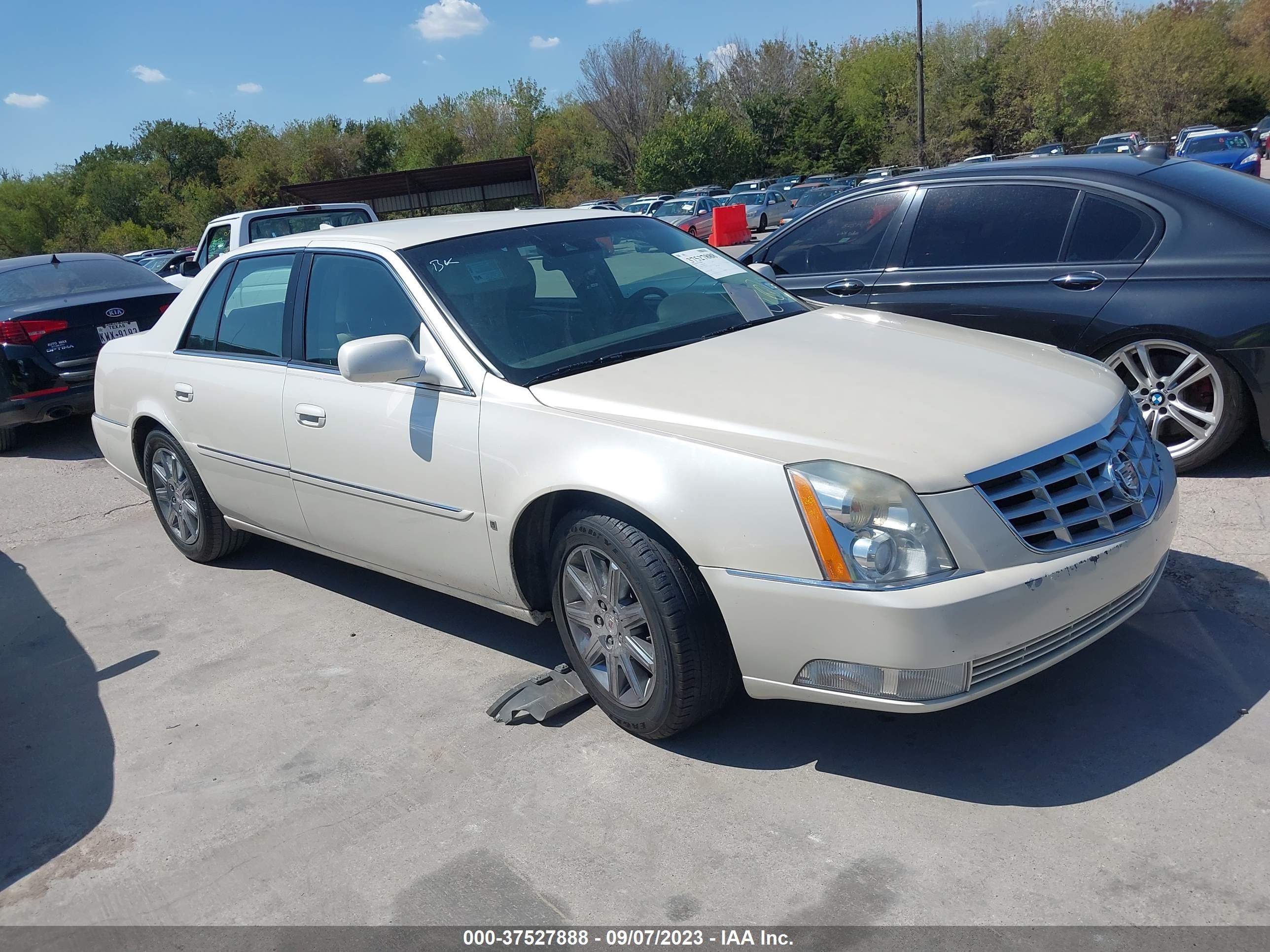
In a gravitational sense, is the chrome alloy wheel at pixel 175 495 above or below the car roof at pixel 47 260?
below

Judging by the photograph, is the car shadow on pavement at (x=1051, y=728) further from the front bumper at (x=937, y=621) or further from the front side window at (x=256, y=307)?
the front side window at (x=256, y=307)

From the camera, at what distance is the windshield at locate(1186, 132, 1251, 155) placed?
30031 millimetres

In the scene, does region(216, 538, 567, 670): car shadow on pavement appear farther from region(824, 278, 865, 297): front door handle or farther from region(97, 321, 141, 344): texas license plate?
region(97, 321, 141, 344): texas license plate

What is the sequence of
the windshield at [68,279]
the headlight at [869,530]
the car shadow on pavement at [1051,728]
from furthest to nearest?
the windshield at [68,279]
the car shadow on pavement at [1051,728]
the headlight at [869,530]

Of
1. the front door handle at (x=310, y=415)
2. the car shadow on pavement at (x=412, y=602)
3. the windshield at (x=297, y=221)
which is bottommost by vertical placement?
the car shadow on pavement at (x=412, y=602)

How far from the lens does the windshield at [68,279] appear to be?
885 centimetres

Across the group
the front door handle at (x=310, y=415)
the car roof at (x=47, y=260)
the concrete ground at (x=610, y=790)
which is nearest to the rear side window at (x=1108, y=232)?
the concrete ground at (x=610, y=790)

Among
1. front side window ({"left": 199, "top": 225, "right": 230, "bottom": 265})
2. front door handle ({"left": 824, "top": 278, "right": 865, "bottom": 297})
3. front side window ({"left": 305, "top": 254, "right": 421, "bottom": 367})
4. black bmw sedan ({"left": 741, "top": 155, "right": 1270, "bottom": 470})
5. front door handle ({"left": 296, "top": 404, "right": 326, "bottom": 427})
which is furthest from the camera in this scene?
front side window ({"left": 199, "top": 225, "right": 230, "bottom": 265})

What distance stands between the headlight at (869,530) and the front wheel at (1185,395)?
2584mm

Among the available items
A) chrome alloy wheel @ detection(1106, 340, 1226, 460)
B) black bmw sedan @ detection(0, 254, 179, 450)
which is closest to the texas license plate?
black bmw sedan @ detection(0, 254, 179, 450)

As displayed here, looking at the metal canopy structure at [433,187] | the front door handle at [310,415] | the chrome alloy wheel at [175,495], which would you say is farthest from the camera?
the metal canopy structure at [433,187]

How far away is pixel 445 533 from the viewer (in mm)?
3766

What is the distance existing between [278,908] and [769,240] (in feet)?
16.5

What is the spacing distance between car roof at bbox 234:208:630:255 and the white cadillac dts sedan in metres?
0.03
